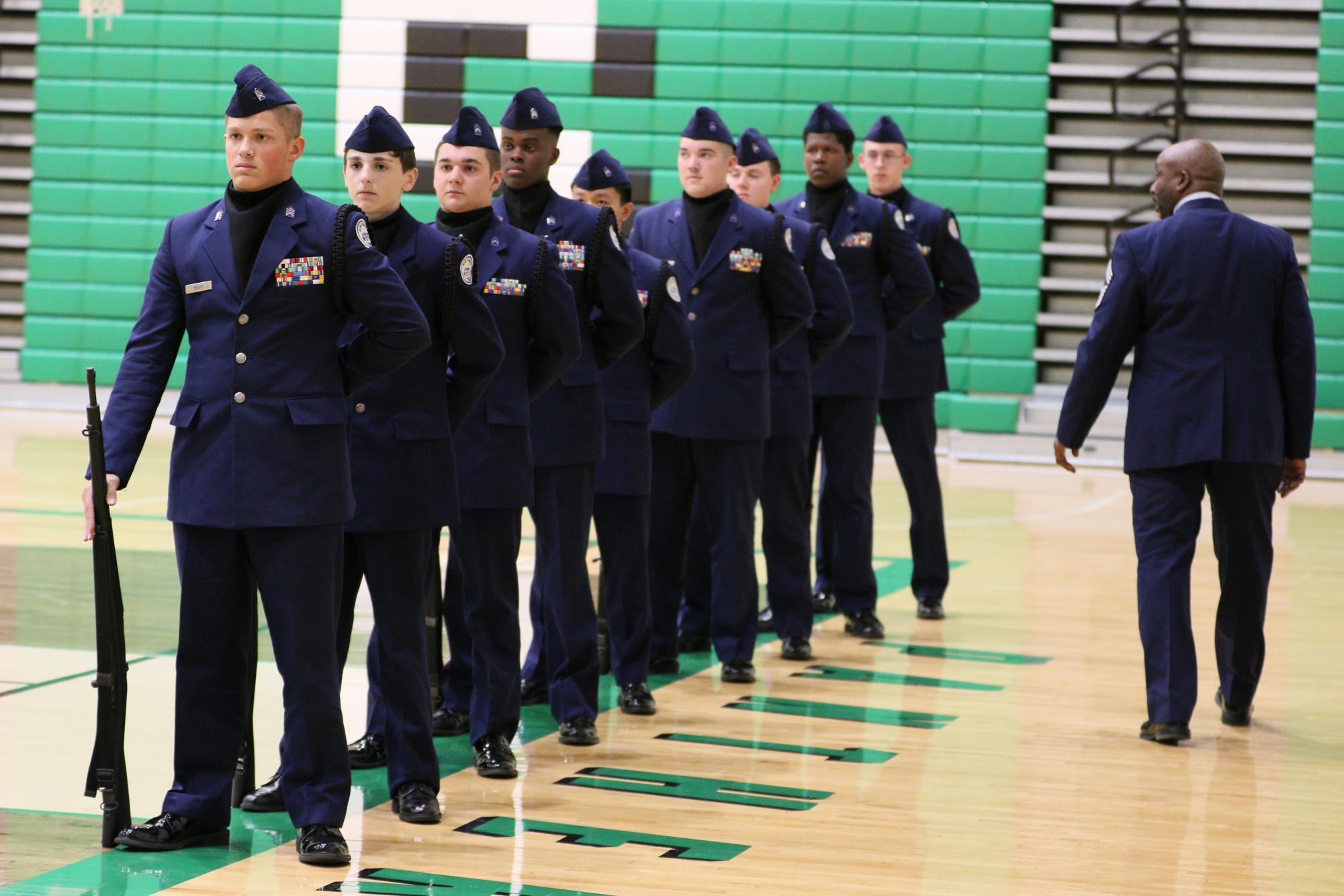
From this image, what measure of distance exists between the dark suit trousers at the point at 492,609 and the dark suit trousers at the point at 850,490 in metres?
2.27

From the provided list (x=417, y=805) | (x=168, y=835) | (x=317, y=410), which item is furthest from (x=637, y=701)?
(x=317, y=410)

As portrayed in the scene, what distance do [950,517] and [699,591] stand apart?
12.0 feet

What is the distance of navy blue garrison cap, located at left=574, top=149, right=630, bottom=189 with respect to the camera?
5168 mm

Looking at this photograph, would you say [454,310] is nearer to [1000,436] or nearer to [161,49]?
[1000,436]

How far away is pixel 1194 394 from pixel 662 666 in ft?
5.99

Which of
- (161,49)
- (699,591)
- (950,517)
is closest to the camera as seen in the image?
(699,591)

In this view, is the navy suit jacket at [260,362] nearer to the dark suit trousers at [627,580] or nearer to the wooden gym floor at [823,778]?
the wooden gym floor at [823,778]

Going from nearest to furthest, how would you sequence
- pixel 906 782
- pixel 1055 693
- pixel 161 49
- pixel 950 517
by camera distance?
pixel 906 782 < pixel 1055 693 < pixel 950 517 < pixel 161 49

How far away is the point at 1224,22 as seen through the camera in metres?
12.0

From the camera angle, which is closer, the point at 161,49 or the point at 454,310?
the point at 454,310

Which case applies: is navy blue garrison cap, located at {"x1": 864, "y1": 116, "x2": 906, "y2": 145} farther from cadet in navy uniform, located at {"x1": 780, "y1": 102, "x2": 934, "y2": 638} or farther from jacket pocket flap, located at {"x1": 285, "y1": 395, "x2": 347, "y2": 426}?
jacket pocket flap, located at {"x1": 285, "y1": 395, "x2": 347, "y2": 426}

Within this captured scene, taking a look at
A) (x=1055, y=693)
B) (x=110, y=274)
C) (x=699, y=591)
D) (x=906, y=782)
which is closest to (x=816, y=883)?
(x=906, y=782)

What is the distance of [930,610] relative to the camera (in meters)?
6.86

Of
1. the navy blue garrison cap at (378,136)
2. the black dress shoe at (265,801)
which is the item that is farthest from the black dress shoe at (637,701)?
the navy blue garrison cap at (378,136)
